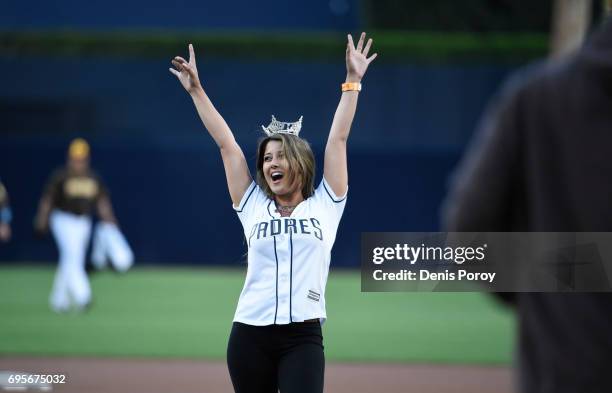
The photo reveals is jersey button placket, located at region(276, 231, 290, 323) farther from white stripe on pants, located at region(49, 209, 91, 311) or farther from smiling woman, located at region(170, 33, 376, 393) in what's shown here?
white stripe on pants, located at region(49, 209, 91, 311)

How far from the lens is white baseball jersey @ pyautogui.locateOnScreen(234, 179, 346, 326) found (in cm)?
461

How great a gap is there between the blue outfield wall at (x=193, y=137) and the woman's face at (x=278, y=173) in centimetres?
1548

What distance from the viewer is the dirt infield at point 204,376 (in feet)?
27.7

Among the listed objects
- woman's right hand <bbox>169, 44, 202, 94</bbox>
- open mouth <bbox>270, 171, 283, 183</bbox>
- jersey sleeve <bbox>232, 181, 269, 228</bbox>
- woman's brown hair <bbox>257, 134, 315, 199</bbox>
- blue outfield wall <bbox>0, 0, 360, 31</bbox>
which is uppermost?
blue outfield wall <bbox>0, 0, 360, 31</bbox>

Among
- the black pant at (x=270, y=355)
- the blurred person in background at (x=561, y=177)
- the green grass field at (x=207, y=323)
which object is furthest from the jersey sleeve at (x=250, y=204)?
the green grass field at (x=207, y=323)

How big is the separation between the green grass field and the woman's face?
164 inches

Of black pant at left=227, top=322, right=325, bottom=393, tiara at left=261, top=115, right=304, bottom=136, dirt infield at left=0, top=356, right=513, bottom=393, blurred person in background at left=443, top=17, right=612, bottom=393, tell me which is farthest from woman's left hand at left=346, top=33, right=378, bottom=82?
dirt infield at left=0, top=356, right=513, bottom=393

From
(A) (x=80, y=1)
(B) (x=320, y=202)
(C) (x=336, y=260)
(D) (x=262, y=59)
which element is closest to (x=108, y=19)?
(A) (x=80, y=1)

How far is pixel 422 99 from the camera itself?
21.0 meters

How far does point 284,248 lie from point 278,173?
412mm

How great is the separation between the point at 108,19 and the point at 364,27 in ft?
17.8

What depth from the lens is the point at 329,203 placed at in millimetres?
4895

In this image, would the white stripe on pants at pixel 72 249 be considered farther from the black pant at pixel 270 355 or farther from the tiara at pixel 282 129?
the black pant at pixel 270 355

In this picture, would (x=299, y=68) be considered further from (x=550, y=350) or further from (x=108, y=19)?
(x=550, y=350)
